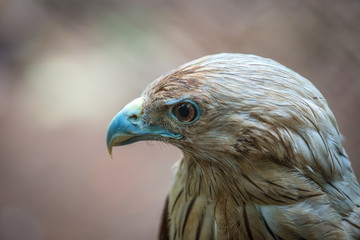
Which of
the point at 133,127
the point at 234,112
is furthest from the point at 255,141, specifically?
the point at 133,127

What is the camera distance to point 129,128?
6.02 feet

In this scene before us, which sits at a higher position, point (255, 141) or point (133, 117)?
point (133, 117)

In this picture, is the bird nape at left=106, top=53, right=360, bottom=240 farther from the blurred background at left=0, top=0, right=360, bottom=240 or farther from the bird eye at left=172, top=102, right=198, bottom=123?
the blurred background at left=0, top=0, right=360, bottom=240

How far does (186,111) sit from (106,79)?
3.75 metres

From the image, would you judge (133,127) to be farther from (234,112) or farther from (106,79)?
(106,79)

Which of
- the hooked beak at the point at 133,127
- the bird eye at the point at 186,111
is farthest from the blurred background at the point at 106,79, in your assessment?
the bird eye at the point at 186,111

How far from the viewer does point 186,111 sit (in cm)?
171

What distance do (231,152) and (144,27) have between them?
4.31m

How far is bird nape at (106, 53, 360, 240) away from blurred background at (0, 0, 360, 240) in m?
2.46

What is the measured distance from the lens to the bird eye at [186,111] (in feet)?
5.57

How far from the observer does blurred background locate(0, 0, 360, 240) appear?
13.9 feet

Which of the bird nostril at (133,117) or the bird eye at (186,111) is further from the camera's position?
the bird nostril at (133,117)

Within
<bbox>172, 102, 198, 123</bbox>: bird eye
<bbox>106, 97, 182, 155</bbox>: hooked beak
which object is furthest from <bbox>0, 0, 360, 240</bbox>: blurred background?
<bbox>172, 102, 198, 123</bbox>: bird eye

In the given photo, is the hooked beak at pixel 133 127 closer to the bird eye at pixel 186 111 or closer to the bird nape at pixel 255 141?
the bird nape at pixel 255 141
